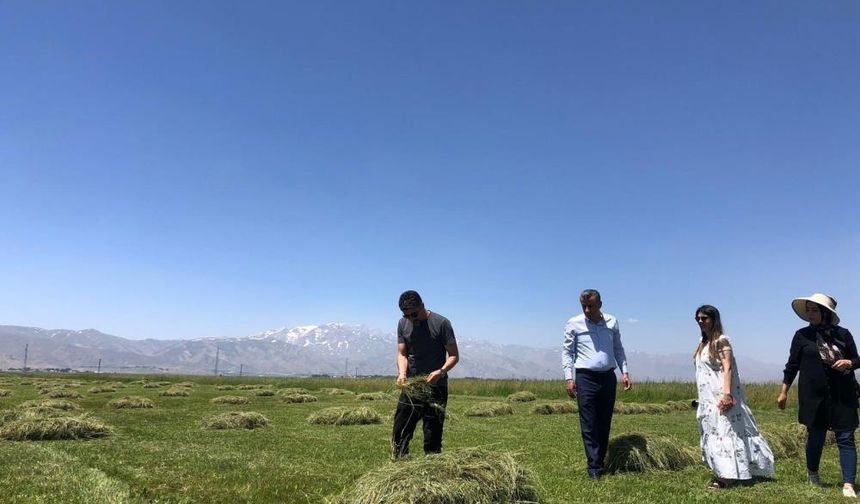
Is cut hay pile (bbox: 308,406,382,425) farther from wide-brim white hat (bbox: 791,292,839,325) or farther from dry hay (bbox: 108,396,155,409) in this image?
wide-brim white hat (bbox: 791,292,839,325)

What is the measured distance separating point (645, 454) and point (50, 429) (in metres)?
11.0

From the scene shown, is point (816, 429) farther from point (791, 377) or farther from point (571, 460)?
point (571, 460)

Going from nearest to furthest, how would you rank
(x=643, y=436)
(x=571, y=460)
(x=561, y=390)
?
(x=643, y=436) < (x=571, y=460) < (x=561, y=390)

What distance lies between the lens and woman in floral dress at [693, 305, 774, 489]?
6707mm

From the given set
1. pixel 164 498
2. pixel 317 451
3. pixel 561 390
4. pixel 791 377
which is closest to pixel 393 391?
pixel 164 498

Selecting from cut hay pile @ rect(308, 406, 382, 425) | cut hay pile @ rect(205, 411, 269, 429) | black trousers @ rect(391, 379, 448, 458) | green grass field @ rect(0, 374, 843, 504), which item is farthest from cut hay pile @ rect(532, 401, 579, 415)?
black trousers @ rect(391, 379, 448, 458)

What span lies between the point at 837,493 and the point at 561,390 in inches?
1338

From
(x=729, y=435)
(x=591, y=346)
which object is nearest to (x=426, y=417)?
(x=591, y=346)

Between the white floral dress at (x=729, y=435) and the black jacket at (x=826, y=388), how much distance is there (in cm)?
64

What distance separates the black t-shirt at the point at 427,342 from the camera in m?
6.79

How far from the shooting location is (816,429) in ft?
21.6

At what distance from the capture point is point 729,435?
6.82 m

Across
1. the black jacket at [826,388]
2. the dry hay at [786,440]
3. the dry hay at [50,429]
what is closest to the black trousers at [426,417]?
the black jacket at [826,388]

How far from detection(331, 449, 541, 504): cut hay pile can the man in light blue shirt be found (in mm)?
2159
